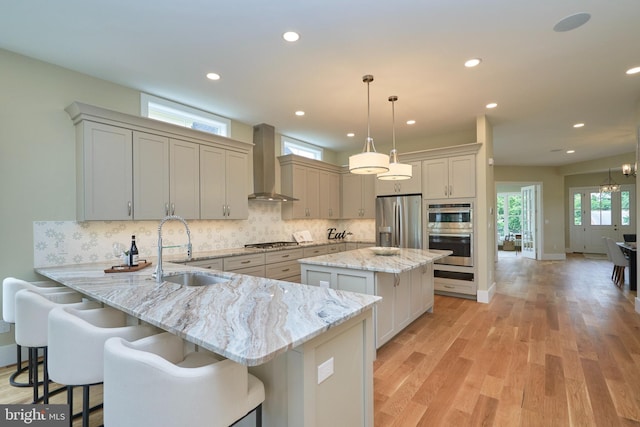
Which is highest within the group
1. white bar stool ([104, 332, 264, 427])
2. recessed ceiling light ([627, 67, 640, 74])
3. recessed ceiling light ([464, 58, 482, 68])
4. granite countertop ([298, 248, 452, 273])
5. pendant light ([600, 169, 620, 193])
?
recessed ceiling light ([627, 67, 640, 74])

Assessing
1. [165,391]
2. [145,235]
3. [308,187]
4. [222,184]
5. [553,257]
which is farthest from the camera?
[553,257]

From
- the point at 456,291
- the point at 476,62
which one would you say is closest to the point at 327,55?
the point at 476,62

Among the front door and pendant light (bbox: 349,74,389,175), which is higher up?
pendant light (bbox: 349,74,389,175)

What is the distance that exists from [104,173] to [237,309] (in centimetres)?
257

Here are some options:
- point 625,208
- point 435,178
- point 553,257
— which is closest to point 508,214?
point 553,257

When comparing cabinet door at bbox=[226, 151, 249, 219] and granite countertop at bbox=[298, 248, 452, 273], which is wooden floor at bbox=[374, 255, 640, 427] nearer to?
granite countertop at bbox=[298, 248, 452, 273]

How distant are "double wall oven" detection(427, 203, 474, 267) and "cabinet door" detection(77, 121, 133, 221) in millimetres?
4418

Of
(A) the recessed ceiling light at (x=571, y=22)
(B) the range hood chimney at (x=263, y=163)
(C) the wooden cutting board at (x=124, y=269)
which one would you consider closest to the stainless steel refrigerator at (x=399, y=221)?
(B) the range hood chimney at (x=263, y=163)

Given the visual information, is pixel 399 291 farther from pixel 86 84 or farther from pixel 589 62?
pixel 86 84

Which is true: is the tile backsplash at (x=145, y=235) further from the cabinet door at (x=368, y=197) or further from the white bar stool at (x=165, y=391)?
the white bar stool at (x=165, y=391)

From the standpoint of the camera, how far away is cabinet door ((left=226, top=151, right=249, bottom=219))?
168 inches

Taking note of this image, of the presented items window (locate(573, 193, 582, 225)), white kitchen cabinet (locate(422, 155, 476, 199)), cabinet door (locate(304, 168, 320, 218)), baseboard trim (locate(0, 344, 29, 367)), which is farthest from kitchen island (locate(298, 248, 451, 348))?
window (locate(573, 193, 582, 225))

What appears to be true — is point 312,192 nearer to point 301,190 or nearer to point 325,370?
point 301,190

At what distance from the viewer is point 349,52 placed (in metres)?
2.79
